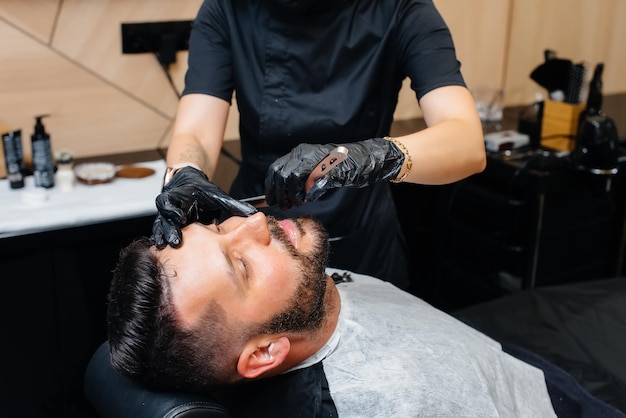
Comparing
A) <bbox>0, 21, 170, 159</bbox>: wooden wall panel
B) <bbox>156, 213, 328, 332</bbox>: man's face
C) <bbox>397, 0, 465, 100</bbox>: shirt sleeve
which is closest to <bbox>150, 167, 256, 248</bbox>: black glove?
<bbox>156, 213, 328, 332</bbox>: man's face

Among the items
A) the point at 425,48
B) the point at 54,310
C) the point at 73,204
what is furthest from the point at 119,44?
the point at 425,48

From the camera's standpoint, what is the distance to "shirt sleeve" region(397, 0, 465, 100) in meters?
1.56

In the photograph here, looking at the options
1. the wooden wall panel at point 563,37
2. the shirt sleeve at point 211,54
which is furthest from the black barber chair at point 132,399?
the wooden wall panel at point 563,37

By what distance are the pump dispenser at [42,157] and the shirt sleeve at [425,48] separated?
3.48ft

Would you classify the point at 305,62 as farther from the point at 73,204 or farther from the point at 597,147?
the point at 597,147

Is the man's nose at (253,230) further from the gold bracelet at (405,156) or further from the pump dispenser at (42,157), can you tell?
the pump dispenser at (42,157)

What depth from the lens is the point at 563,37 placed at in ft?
9.95

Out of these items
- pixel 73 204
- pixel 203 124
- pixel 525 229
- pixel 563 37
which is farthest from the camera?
pixel 563 37

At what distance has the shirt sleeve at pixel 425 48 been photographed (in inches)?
61.5

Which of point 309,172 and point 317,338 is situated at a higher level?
point 309,172

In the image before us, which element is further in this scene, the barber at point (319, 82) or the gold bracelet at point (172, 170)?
the barber at point (319, 82)

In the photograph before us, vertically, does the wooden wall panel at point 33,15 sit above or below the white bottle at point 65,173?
above

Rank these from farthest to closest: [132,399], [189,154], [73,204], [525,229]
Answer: [525,229], [73,204], [189,154], [132,399]

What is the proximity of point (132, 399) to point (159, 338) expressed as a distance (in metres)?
0.10
